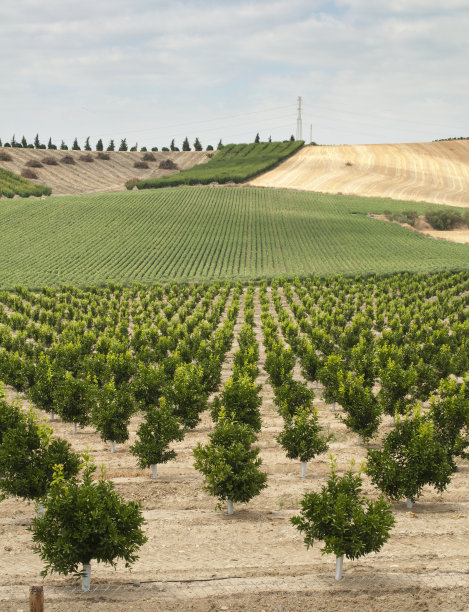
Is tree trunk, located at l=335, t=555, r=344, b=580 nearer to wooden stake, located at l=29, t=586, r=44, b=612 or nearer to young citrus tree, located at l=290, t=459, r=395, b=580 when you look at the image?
young citrus tree, located at l=290, t=459, r=395, b=580

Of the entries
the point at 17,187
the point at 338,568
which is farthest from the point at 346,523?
the point at 17,187

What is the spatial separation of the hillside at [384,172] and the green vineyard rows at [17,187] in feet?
144

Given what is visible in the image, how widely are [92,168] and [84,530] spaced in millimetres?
149171

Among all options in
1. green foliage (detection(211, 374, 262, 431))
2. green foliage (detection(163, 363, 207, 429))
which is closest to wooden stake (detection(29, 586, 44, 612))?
green foliage (detection(211, 374, 262, 431))

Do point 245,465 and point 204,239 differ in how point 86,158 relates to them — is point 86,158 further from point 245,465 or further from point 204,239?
point 245,465

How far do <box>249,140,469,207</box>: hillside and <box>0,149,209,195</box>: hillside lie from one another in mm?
31012

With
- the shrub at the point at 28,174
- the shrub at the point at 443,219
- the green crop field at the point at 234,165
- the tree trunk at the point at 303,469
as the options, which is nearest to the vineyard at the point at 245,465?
the tree trunk at the point at 303,469

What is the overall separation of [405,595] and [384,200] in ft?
369

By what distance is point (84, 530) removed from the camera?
15352mm

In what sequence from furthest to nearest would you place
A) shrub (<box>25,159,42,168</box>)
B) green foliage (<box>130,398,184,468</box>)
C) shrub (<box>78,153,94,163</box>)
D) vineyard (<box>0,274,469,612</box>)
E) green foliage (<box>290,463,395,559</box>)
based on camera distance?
shrub (<box>78,153,94,163</box>), shrub (<box>25,159,42,168</box>), green foliage (<box>130,398,184,468</box>), vineyard (<box>0,274,469,612</box>), green foliage (<box>290,463,395,559</box>)

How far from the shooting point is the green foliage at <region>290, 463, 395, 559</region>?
15727 millimetres

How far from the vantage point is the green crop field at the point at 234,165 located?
5472 inches

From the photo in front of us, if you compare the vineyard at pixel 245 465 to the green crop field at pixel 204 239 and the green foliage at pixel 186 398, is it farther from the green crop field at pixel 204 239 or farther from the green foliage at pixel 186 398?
the green crop field at pixel 204 239

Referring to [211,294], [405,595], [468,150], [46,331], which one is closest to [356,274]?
[211,294]
